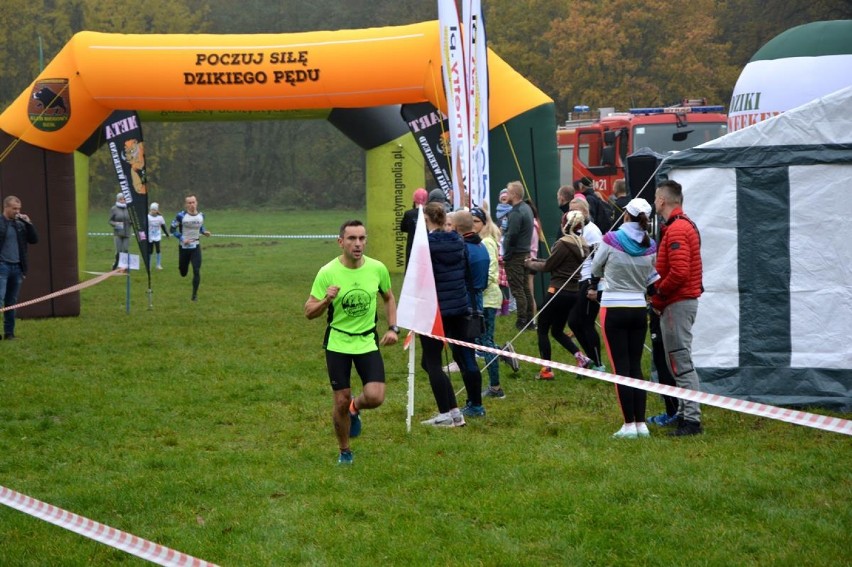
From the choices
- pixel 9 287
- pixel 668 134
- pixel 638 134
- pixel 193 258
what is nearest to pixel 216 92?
pixel 193 258

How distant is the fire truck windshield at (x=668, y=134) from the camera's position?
80.2 ft

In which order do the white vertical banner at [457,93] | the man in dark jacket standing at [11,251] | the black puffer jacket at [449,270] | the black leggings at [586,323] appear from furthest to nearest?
the man in dark jacket standing at [11,251] < the white vertical banner at [457,93] < the black leggings at [586,323] < the black puffer jacket at [449,270]

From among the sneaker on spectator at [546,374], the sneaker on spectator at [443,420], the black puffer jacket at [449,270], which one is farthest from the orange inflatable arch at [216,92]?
the sneaker on spectator at [443,420]

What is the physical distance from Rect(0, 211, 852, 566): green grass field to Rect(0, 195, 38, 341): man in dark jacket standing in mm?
1858

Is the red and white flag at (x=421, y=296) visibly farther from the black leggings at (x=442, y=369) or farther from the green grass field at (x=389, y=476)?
the green grass field at (x=389, y=476)

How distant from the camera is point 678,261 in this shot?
7.88 meters

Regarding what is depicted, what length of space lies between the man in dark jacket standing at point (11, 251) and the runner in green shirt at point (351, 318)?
25.3ft

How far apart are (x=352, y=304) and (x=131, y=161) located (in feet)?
32.9

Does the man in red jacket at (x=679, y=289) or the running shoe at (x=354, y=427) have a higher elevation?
the man in red jacket at (x=679, y=289)

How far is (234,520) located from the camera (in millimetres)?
6379

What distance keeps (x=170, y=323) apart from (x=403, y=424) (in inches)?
294

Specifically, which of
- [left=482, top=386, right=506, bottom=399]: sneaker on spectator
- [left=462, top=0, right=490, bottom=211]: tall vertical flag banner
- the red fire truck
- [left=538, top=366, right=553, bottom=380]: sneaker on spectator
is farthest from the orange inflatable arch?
the red fire truck

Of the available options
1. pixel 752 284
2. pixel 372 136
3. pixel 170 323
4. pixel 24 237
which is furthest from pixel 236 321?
pixel 752 284

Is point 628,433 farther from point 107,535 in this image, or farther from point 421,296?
point 107,535
